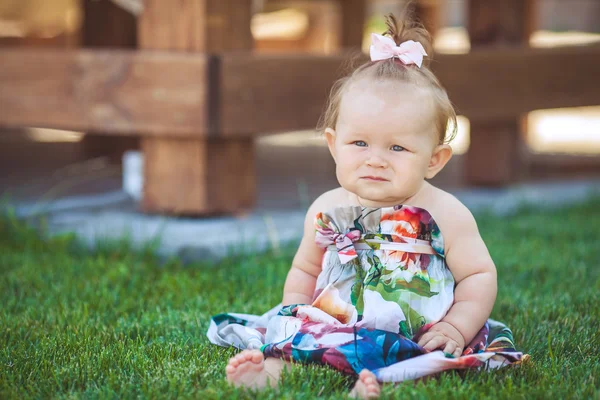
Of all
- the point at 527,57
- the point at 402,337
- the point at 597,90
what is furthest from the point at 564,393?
the point at 597,90

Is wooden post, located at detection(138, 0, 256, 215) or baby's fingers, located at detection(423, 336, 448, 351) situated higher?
wooden post, located at detection(138, 0, 256, 215)

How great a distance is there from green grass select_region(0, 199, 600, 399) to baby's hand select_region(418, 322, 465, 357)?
68 mm

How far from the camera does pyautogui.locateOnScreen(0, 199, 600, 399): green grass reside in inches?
69.4

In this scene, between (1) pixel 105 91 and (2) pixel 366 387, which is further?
(1) pixel 105 91

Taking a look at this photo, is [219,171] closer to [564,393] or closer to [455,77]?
[455,77]

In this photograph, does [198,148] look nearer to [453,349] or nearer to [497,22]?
[453,349]

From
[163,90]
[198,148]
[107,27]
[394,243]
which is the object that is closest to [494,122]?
[198,148]

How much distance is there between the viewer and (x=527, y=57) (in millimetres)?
4434

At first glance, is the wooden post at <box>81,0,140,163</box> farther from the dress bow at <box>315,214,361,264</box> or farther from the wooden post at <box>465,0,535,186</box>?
the dress bow at <box>315,214,361,264</box>

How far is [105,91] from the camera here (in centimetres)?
343

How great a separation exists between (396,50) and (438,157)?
0.28 meters

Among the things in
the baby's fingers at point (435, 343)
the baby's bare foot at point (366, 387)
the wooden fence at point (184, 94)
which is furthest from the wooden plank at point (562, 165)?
the baby's bare foot at point (366, 387)

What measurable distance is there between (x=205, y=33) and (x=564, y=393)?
6.91 feet

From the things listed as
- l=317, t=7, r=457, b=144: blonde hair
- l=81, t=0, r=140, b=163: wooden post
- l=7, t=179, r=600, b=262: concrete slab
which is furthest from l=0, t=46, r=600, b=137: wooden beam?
l=81, t=0, r=140, b=163: wooden post
